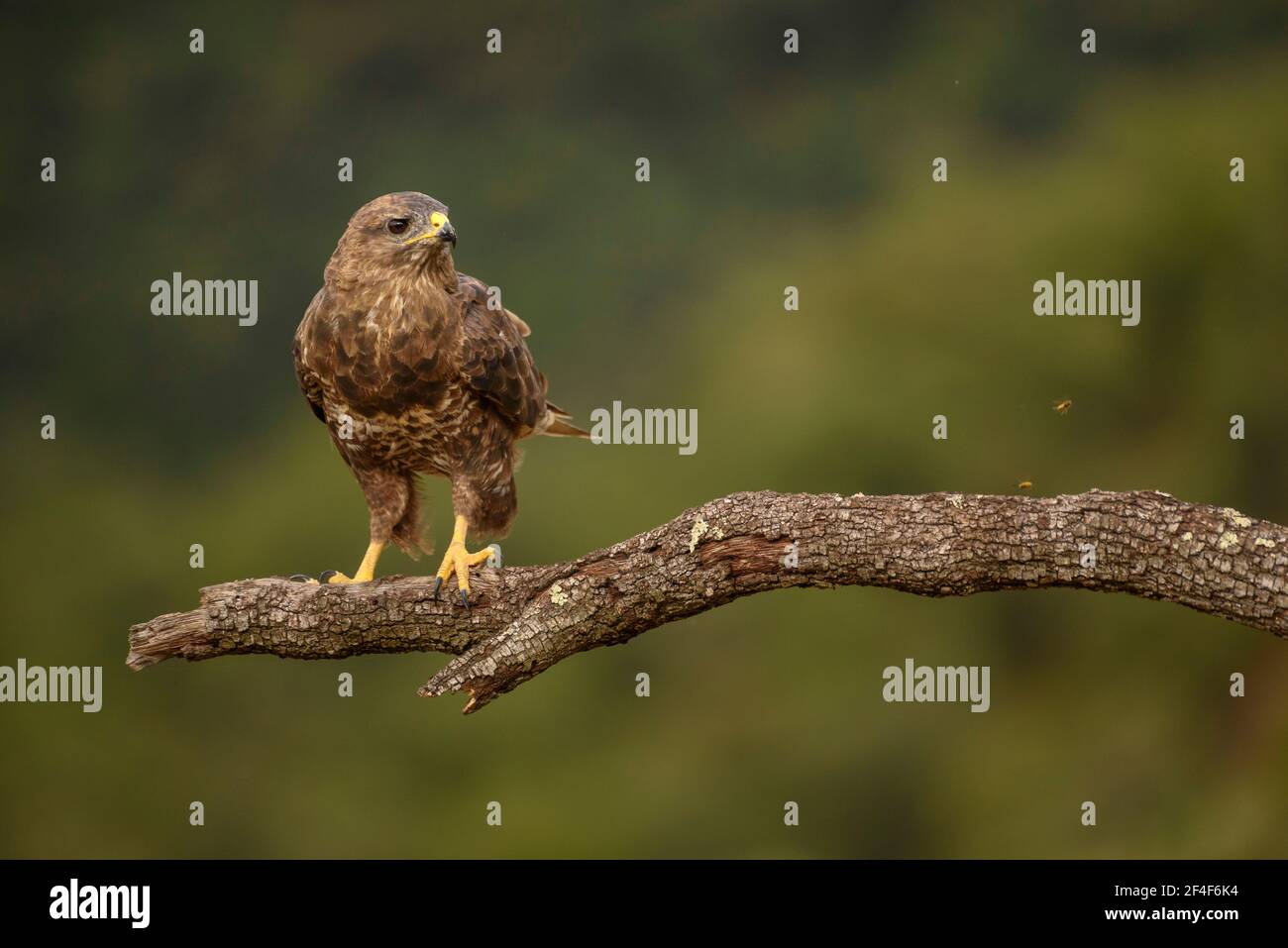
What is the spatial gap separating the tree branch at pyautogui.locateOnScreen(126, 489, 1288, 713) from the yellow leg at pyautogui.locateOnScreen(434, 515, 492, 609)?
0.04 m

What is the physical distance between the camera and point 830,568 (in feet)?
12.8

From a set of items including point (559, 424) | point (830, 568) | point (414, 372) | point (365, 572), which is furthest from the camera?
point (559, 424)

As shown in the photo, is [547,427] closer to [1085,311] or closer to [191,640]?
[191,640]

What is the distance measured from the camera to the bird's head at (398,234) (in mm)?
4297

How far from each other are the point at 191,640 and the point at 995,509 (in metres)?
2.34

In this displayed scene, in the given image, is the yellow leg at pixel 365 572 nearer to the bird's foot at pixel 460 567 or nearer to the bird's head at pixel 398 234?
the bird's foot at pixel 460 567

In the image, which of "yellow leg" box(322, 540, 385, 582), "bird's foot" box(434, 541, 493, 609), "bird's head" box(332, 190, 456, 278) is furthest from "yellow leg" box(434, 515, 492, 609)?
"bird's head" box(332, 190, 456, 278)

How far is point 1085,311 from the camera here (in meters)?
7.30

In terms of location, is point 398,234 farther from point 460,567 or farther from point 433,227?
point 460,567

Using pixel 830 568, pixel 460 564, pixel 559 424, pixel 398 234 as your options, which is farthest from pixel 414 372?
pixel 830 568

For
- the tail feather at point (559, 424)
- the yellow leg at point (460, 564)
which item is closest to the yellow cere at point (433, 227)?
the yellow leg at point (460, 564)

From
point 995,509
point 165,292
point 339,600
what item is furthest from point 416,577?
point 165,292

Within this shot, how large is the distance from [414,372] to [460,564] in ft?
2.02

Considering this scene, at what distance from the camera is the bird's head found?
430 cm
